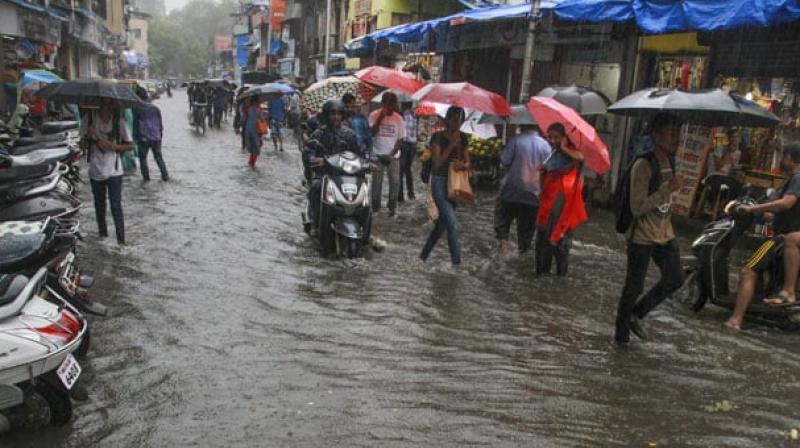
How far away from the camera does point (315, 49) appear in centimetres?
4322

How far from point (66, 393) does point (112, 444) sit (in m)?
0.39

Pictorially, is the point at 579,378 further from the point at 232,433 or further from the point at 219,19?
the point at 219,19

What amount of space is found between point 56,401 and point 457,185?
4.54m

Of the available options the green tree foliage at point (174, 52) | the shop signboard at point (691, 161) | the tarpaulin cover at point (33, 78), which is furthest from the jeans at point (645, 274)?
the green tree foliage at point (174, 52)

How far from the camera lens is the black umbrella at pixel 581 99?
8.22 metres

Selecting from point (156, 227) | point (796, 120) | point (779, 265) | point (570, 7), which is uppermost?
point (570, 7)

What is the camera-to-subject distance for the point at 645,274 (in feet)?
16.9

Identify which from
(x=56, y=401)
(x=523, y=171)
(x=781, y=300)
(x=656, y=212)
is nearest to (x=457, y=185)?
(x=523, y=171)

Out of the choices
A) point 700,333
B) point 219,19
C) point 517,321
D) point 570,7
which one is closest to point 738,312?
point 700,333

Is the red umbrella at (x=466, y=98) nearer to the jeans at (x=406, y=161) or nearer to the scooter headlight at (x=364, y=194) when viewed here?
the scooter headlight at (x=364, y=194)

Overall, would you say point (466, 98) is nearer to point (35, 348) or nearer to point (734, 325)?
point (734, 325)

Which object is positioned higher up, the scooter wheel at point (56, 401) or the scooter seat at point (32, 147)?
the scooter seat at point (32, 147)

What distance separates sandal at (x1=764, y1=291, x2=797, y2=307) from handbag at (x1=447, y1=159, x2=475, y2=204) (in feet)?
9.84

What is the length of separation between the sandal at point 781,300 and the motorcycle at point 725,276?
25 mm
